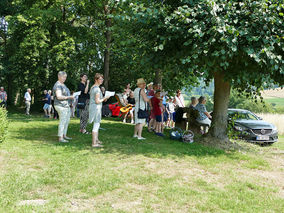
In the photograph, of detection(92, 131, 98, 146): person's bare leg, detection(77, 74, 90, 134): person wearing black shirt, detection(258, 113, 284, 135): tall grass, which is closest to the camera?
detection(92, 131, 98, 146): person's bare leg

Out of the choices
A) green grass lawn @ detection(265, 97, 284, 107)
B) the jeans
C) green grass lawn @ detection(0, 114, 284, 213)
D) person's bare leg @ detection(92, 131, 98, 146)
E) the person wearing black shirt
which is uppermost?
green grass lawn @ detection(265, 97, 284, 107)

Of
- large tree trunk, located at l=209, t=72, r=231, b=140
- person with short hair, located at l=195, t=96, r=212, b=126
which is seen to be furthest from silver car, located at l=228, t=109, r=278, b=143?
large tree trunk, located at l=209, t=72, r=231, b=140

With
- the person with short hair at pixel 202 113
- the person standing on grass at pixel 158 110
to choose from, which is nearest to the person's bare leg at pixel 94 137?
the person standing on grass at pixel 158 110

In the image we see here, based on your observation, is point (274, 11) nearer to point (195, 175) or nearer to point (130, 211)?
point (195, 175)

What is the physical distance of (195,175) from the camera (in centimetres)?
535

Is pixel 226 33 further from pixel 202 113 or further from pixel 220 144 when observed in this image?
pixel 202 113

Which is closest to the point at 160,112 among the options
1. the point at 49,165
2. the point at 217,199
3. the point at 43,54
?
the point at 49,165

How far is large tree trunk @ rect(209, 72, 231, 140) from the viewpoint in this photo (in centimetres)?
927

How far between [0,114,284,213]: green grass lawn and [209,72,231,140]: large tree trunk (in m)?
1.66

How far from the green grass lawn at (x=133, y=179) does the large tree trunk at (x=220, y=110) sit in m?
1.66

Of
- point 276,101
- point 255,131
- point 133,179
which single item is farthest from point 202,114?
point 276,101

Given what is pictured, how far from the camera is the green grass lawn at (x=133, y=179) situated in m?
3.86

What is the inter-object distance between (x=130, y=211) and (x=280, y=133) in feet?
53.5

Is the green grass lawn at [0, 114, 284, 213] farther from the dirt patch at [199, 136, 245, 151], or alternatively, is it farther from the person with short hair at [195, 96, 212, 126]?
the person with short hair at [195, 96, 212, 126]
